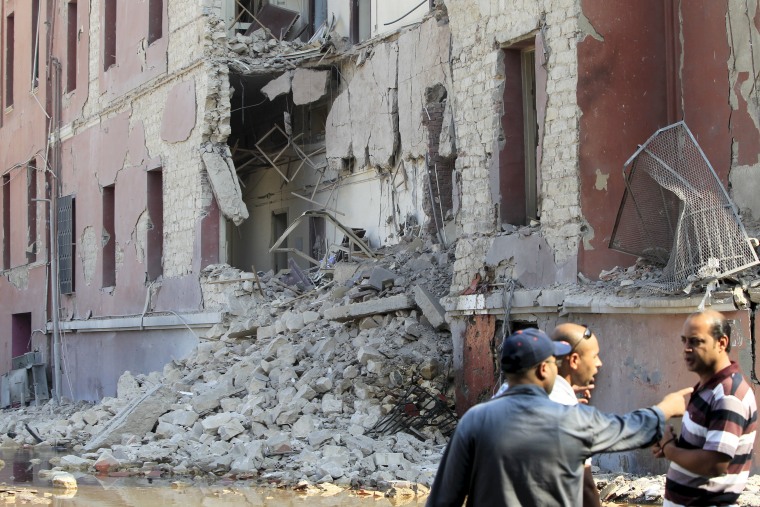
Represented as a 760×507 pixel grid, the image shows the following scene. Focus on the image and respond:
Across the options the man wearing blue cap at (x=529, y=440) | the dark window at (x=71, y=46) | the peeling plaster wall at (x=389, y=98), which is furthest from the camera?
the dark window at (x=71, y=46)

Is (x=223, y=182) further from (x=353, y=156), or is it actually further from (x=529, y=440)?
(x=529, y=440)

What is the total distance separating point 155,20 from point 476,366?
11.4 metres

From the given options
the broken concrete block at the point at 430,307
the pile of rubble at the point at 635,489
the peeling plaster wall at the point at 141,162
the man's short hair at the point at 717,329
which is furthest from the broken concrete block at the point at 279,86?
the man's short hair at the point at 717,329

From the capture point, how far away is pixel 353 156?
59.6 ft

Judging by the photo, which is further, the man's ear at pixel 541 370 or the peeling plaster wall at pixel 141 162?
the peeling plaster wall at pixel 141 162

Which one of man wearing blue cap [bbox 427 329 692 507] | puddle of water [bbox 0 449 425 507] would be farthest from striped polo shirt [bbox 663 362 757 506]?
puddle of water [bbox 0 449 425 507]

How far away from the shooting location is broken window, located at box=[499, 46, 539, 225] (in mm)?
12258

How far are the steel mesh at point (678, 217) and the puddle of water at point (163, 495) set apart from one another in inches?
119

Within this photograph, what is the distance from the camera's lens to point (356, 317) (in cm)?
1409

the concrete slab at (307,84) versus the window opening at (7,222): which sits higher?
the concrete slab at (307,84)

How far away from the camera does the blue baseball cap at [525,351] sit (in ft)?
13.8

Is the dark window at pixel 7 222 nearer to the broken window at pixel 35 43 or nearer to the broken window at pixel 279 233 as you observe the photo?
the broken window at pixel 35 43

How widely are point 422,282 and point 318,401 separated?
216 cm

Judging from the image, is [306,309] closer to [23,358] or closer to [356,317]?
[356,317]
